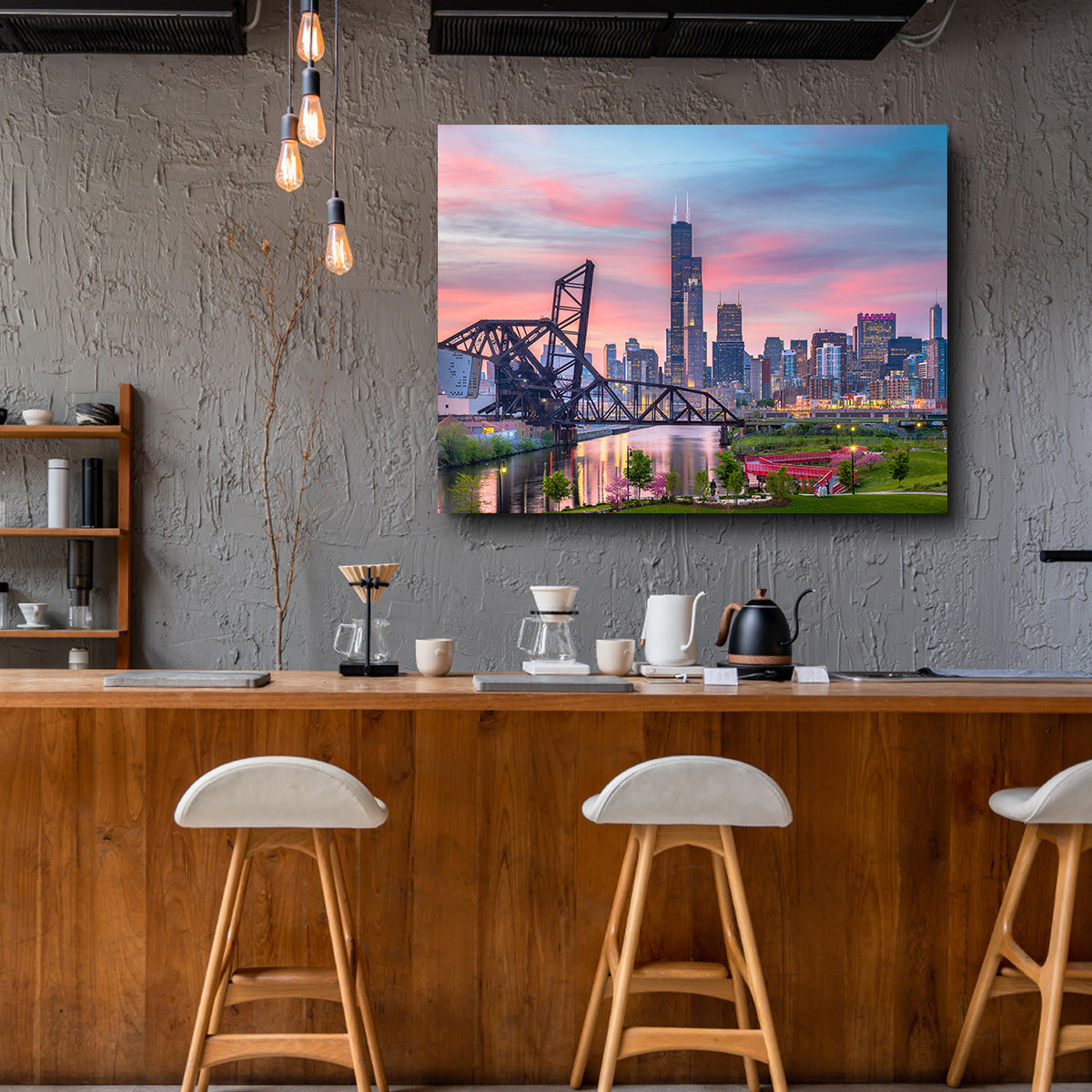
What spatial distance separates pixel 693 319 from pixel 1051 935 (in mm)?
2426

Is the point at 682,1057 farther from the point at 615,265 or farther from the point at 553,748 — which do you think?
the point at 615,265

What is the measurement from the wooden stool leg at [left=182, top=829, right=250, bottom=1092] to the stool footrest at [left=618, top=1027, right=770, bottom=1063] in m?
0.84

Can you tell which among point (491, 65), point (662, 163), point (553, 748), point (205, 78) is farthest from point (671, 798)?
point (205, 78)

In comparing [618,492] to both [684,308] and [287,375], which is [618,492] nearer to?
[684,308]

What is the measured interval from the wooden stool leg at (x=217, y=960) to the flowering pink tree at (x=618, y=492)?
6.77ft

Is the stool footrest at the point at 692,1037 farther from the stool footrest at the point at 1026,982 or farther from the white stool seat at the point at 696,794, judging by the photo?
the stool footrest at the point at 1026,982

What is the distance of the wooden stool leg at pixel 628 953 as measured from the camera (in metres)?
1.99

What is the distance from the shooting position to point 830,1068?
237 centimetres

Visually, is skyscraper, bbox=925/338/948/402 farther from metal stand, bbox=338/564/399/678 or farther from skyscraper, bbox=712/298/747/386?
metal stand, bbox=338/564/399/678

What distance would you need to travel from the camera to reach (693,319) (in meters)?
3.78

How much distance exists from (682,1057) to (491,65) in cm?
337

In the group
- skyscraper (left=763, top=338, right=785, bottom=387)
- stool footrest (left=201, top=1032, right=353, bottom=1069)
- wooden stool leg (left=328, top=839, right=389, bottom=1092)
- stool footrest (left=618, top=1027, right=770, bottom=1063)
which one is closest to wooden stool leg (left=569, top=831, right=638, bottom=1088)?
stool footrest (left=618, top=1027, right=770, bottom=1063)

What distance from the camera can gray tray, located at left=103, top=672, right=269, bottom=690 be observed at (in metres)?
2.21

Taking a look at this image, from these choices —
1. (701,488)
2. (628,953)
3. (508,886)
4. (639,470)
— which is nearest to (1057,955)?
(628,953)
